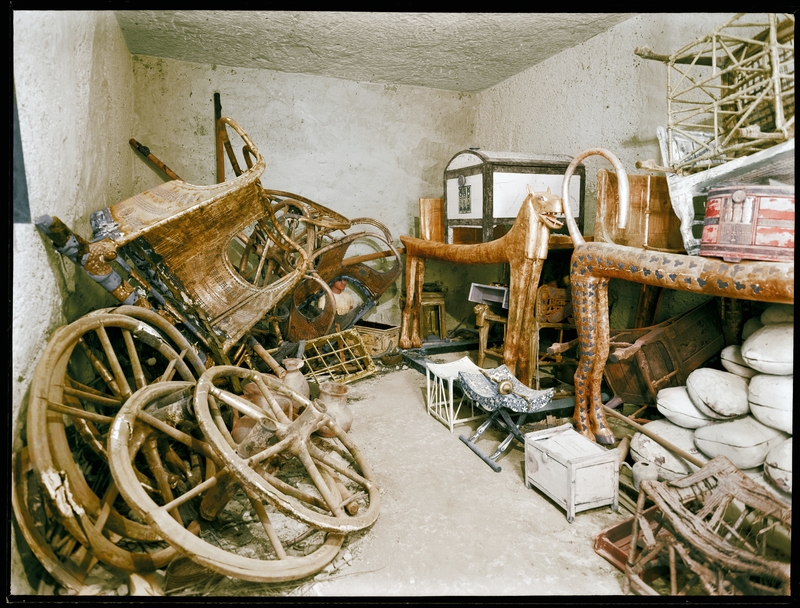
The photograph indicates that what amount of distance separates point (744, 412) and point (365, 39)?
473cm

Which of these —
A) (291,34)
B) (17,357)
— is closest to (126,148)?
(291,34)

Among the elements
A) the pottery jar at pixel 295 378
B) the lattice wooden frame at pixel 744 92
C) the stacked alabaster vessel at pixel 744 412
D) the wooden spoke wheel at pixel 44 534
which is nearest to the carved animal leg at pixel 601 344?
the stacked alabaster vessel at pixel 744 412

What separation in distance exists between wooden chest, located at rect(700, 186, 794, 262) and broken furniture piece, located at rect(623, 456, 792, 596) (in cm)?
110

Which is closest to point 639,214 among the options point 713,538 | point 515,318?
point 515,318

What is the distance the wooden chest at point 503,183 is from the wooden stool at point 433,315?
4.57 ft

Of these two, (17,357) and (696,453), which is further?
(696,453)

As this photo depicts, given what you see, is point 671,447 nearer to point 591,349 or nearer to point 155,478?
point 591,349

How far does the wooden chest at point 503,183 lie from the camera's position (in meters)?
4.30

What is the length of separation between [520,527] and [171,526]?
1804mm

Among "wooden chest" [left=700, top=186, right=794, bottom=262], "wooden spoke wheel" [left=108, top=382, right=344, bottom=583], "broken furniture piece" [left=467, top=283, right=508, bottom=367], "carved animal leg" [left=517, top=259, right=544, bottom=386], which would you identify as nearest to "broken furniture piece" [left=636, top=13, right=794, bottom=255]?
"wooden chest" [left=700, top=186, right=794, bottom=262]

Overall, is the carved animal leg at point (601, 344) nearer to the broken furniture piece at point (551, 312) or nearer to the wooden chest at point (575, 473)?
the wooden chest at point (575, 473)

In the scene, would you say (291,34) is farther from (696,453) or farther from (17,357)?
(696,453)

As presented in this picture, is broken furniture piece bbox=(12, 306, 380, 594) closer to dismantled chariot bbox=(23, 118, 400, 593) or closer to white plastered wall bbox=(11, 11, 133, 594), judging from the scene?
dismantled chariot bbox=(23, 118, 400, 593)
